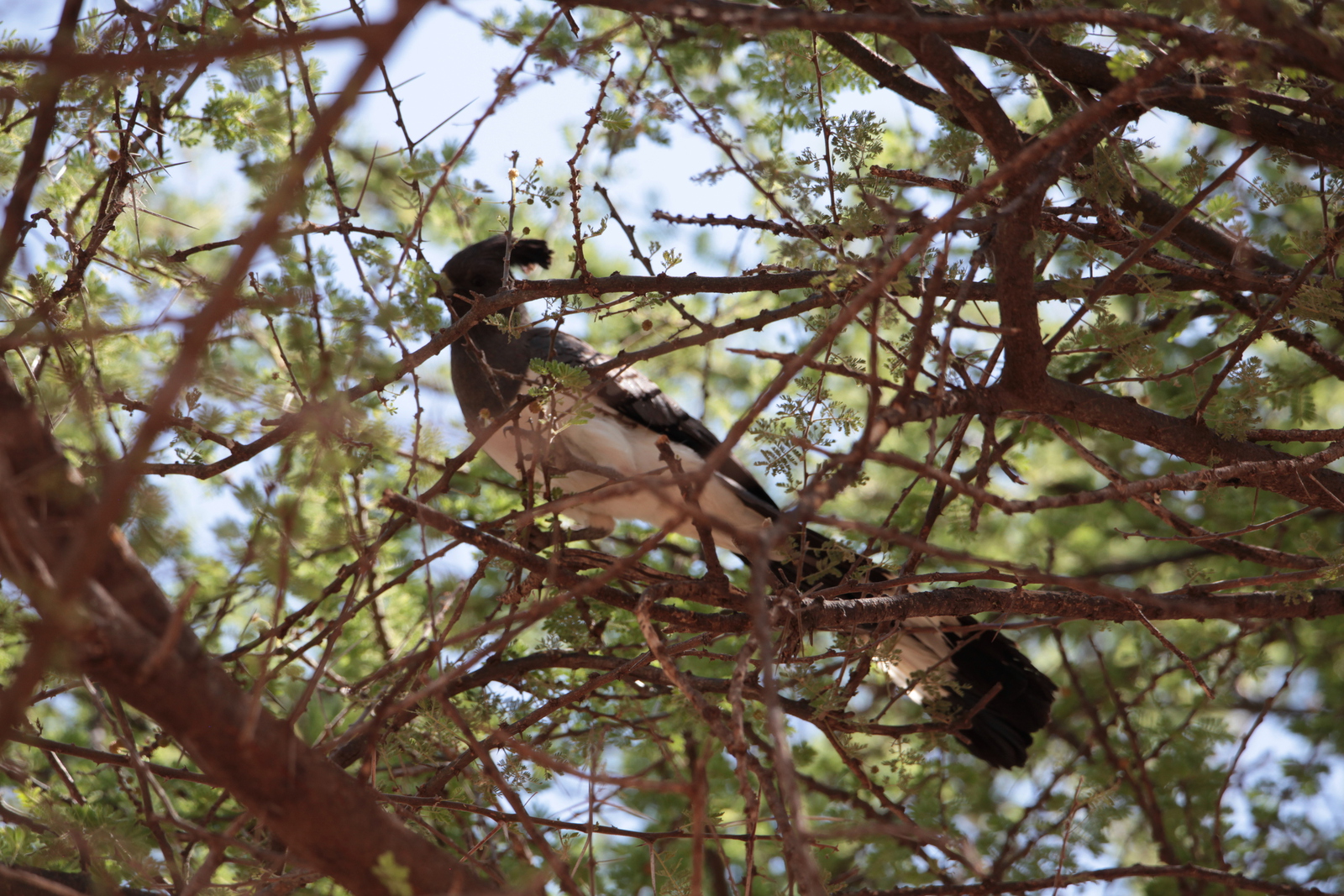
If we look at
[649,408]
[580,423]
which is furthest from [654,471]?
[649,408]

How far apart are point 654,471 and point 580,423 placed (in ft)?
1.68

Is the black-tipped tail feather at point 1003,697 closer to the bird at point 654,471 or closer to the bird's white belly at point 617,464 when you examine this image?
the bird at point 654,471

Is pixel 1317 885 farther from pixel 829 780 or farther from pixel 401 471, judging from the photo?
pixel 401 471

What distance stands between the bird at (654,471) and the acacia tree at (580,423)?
0.19 m

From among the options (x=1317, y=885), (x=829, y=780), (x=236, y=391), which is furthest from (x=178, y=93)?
(x=1317, y=885)

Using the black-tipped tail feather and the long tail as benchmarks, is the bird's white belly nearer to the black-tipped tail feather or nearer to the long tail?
the long tail

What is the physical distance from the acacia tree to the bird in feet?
0.64

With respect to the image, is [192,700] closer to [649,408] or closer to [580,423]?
[580,423]

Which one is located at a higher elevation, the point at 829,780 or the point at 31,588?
the point at 829,780

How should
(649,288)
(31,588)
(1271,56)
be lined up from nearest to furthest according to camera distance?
(31,588)
(1271,56)
(649,288)

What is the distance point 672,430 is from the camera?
18.1 ft

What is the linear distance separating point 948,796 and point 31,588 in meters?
5.37

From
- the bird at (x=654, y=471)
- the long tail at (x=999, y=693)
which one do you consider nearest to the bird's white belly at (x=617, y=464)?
the bird at (x=654, y=471)

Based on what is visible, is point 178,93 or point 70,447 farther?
point 178,93
